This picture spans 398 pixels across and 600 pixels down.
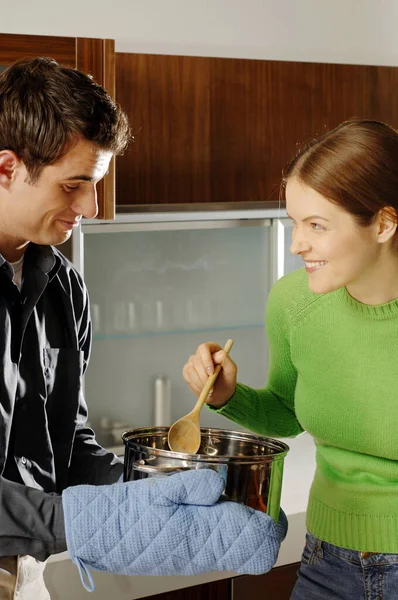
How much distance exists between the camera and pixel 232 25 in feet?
8.57

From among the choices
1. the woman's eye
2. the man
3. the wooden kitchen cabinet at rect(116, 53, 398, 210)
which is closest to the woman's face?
the woman's eye

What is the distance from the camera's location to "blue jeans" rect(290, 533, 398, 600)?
4.63ft

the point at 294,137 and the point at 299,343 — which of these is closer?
the point at 299,343

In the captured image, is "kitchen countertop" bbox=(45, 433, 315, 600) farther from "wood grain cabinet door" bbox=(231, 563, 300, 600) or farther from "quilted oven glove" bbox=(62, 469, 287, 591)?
"quilted oven glove" bbox=(62, 469, 287, 591)

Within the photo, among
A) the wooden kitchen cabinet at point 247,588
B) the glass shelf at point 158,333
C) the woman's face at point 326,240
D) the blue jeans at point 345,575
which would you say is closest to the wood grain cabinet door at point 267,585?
the wooden kitchen cabinet at point 247,588

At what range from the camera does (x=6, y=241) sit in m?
1.43

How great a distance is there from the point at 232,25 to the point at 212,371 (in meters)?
1.43

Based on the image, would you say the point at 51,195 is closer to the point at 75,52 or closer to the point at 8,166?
the point at 8,166

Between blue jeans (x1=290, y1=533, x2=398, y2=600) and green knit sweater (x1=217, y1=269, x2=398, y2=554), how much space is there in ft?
0.05

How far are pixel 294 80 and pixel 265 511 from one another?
4.99 feet

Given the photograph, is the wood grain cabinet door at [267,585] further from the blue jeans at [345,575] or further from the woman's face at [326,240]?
the woman's face at [326,240]

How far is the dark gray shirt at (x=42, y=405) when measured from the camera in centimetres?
125

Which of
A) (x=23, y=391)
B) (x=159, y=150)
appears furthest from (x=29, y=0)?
(x=23, y=391)

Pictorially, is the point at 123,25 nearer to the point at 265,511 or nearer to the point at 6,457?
the point at 6,457
